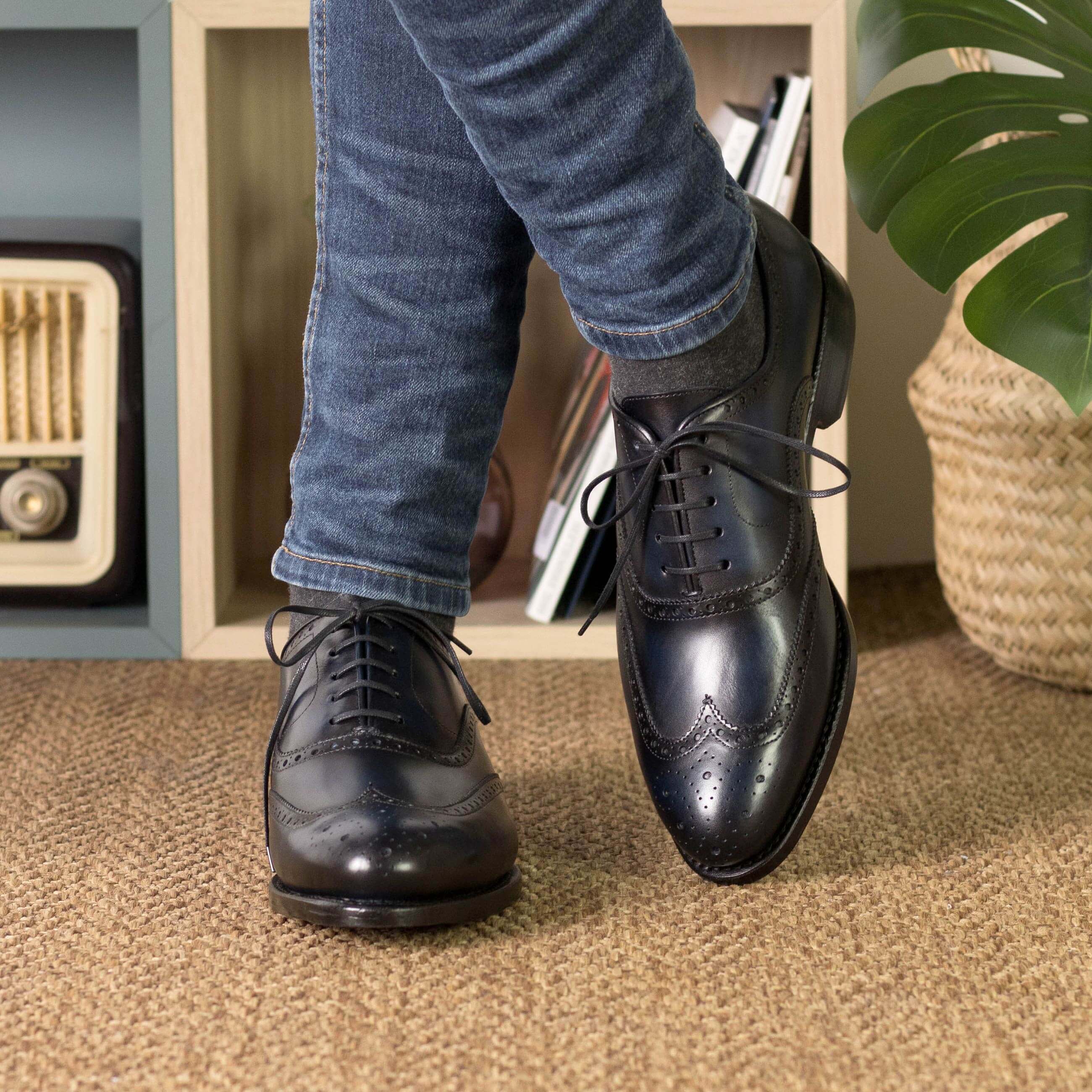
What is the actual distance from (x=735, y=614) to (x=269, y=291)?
2.89 ft

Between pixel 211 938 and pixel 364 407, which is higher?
pixel 364 407

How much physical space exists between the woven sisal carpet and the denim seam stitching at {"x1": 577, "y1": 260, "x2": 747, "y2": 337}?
0.98ft

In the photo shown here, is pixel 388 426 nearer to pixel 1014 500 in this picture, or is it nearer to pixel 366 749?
A: pixel 366 749

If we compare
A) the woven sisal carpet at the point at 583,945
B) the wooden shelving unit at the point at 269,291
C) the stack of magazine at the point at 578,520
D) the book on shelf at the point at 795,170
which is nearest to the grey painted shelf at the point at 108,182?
the wooden shelving unit at the point at 269,291

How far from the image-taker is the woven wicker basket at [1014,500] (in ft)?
3.05

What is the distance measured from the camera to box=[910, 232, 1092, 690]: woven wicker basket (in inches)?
36.6

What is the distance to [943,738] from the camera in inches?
33.8

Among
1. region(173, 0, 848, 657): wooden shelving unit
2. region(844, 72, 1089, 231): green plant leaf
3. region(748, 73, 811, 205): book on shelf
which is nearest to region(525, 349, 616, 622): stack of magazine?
region(173, 0, 848, 657): wooden shelving unit

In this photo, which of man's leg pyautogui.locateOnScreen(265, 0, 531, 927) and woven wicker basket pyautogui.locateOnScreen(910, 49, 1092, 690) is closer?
man's leg pyautogui.locateOnScreen(265, 0, 531, 927)

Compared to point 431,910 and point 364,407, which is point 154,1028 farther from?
point 364,407

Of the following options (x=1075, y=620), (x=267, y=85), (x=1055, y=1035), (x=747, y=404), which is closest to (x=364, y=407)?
(x=747, y=404)

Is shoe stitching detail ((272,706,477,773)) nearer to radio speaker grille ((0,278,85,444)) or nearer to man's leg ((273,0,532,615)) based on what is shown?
man's leg ((273,0,532,615))

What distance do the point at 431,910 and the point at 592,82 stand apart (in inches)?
15.4

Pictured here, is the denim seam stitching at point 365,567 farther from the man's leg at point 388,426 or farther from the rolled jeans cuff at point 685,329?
the rolled jeans cuff at point 685,329
